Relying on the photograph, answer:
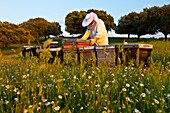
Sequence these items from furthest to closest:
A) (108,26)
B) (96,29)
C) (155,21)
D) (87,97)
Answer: (108,26) → (155,21) → (96,29) → (87,97)

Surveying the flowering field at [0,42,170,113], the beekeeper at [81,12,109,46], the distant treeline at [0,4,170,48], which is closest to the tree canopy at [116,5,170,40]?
the distant treeline at [0,4,170,48]

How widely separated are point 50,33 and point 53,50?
54975mm

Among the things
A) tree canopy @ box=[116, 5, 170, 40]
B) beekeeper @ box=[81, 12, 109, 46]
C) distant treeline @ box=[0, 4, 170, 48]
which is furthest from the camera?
tree canopy @ box=[116, 5, 170, 40]

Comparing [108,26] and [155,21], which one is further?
[108,26]

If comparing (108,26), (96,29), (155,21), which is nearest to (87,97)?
(96,29)

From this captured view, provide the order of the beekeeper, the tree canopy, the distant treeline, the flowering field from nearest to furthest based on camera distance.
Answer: the flowering field → the beekeeper → the distant treeline → the tree canopy

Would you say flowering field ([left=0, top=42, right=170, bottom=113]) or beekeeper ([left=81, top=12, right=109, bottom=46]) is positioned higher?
beekeeper ([left=81, top=12, right=109, bottom=46])

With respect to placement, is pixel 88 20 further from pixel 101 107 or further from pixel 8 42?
pixel 8 42

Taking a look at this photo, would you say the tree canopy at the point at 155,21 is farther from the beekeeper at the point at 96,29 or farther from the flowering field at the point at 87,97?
the flowering field at the point at 87,97

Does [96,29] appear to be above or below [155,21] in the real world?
below

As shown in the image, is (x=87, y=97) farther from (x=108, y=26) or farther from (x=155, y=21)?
(x=108, y=26)

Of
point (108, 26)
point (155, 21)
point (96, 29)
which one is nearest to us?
point (96, 29)

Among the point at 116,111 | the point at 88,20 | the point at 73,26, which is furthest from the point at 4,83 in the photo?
the point at 73,26

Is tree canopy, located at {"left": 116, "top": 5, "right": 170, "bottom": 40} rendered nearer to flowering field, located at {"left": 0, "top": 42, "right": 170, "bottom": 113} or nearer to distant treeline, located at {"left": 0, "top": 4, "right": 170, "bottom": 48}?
distant treeline, located at {"left": 0, "top": 4, "right": 170, "bottom": 48}
